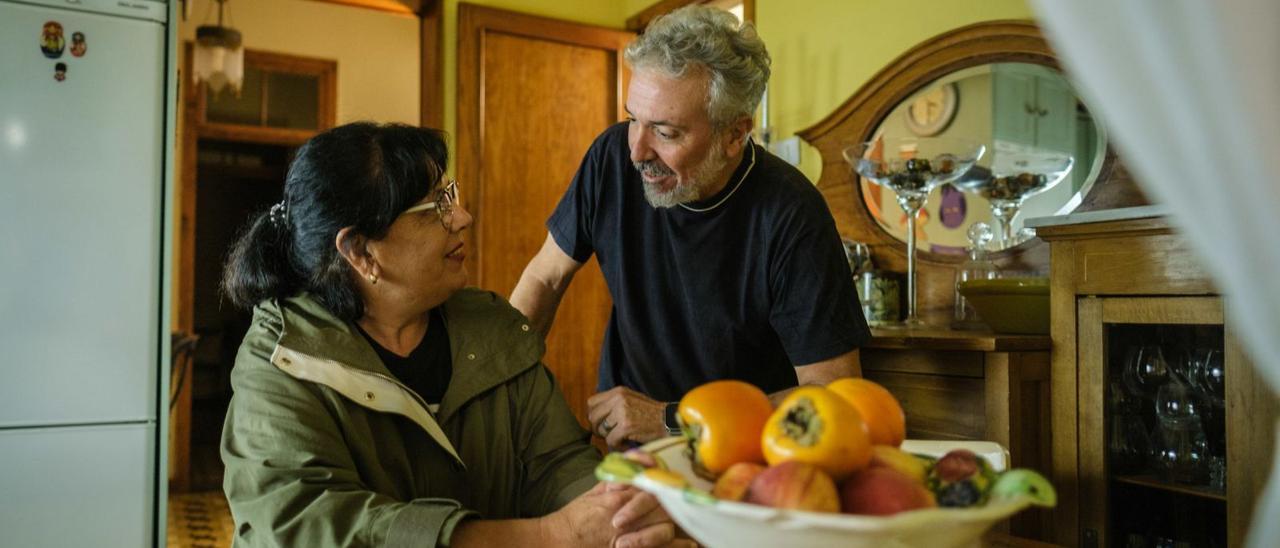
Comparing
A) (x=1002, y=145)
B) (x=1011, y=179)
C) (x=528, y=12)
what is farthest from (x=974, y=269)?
(x=528, y=12)

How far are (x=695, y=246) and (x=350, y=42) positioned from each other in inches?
193

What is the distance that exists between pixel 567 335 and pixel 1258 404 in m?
2.81

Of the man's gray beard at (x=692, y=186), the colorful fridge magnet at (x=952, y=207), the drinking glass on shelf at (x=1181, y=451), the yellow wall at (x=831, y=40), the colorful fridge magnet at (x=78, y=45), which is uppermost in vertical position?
the yellow wall at (x=831, y=40)

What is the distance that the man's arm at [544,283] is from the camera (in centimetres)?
207

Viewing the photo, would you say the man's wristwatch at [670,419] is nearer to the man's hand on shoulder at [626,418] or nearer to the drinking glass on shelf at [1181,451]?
the man's hand on shoulder at [626,418]

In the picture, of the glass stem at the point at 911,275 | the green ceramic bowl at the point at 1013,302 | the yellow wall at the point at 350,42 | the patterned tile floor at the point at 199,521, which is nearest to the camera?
the green ceramic bowl at the point at 1013,302

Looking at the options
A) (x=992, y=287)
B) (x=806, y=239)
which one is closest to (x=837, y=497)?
(x=806, y=239)

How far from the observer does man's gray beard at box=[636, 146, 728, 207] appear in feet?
5.83

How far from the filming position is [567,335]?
4246mm

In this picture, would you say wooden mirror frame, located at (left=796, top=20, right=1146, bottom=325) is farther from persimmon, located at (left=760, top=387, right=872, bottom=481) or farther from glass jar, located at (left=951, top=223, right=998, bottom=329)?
persimmon, located at (left=760, top=387, right=872, bottom=481)

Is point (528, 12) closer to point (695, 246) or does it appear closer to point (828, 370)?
point (695, 246)

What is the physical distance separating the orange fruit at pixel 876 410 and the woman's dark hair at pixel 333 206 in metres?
0.86

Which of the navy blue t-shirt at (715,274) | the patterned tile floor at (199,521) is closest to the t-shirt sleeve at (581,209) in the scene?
the navy blue t-shirt at (715,274)

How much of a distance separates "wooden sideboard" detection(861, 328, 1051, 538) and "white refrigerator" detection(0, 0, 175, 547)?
2.04 m
